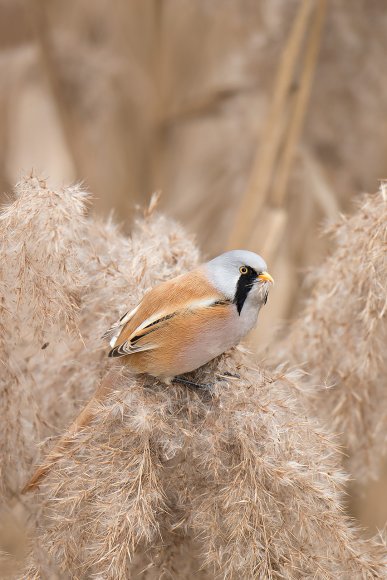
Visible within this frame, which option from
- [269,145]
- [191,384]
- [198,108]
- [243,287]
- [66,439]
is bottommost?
[66,439]

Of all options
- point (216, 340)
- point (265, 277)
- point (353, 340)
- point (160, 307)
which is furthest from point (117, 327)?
point (353, 340)

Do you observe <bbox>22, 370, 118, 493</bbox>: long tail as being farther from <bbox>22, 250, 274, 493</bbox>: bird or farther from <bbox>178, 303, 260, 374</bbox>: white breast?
<bbox>178, 303, 260, 374</bbox>: white breast

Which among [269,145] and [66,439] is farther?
[269,145]

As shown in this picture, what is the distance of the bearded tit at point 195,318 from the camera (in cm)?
153

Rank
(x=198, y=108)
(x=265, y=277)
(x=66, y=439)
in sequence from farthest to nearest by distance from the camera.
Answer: (x=198, y=108) → (x=265, y=277) → (x=66, y=439)

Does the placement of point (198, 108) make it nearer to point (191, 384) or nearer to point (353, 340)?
point (353, 340)

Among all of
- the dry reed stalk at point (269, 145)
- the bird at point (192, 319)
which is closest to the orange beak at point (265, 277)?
the bird at point (192, 319)

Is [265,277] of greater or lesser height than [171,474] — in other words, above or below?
above

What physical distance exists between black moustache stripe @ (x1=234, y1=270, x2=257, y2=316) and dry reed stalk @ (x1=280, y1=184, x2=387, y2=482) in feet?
0.71

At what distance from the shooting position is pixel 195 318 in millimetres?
1554

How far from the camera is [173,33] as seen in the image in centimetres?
288

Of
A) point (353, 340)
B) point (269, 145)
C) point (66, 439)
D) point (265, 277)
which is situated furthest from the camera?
point (269, 145)

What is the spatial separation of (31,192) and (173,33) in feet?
5.52

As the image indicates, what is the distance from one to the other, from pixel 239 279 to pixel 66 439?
0.48 meters
